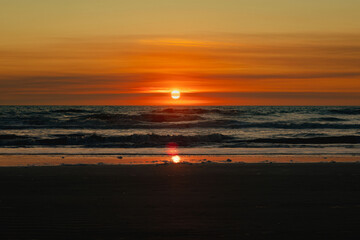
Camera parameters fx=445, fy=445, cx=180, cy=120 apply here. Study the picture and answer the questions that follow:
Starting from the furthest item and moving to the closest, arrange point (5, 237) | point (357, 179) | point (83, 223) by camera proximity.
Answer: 1. point (357, 179)
2. point (83, 223)
3. point (5, 237)

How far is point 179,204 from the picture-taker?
279 inches

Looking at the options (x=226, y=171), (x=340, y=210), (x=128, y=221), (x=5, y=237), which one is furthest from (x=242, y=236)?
(x=226, y=171)

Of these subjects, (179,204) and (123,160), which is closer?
(179,204)

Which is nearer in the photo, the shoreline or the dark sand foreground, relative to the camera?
the dark sand foreground

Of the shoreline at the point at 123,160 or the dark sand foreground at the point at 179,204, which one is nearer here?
the dark sand foreground at the point at 179,204

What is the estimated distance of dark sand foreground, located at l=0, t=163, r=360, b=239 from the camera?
18.4ft

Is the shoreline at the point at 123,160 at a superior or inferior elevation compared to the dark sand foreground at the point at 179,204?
superior

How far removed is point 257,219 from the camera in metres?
6.13

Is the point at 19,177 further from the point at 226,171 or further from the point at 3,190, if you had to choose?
the point at 226,171

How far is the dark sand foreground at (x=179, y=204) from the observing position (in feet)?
18.4

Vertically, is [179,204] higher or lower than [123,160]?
lower

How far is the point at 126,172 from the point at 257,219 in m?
5.33

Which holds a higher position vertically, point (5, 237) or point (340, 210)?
point (340, 210)

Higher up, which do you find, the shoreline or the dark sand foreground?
the shoreline
